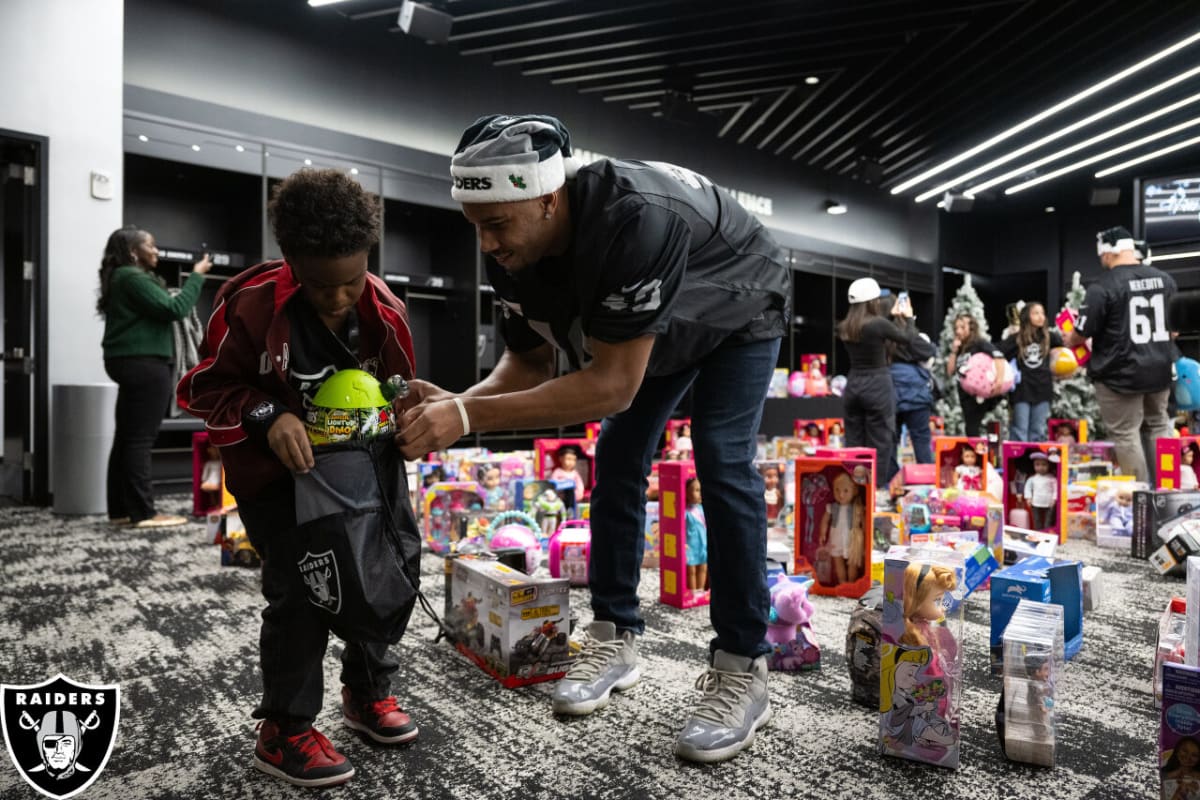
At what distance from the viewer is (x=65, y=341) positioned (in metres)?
4.53

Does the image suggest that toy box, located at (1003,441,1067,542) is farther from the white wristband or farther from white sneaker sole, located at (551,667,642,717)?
the white wristband

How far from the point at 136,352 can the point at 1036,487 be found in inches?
163

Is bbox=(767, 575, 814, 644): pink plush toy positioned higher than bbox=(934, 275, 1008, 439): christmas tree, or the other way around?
bbox=(934, 275, 1008, 439): christmas tree

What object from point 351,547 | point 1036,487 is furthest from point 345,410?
point 1036,487

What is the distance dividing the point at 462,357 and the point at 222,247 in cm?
194

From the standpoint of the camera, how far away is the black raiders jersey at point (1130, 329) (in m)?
3.95

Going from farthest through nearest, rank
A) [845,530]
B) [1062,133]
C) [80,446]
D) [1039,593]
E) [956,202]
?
[956,202], [1062,133], [80,446], [845,530], [1039,593]

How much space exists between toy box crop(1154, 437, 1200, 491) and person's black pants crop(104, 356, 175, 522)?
186 inches

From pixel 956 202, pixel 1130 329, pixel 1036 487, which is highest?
pixel 956 202

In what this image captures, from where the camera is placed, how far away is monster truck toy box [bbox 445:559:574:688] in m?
1.78

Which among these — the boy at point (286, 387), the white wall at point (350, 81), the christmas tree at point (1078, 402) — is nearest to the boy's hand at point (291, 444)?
the boy at point (286, 387)

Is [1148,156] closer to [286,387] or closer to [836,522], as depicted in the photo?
[836,522]

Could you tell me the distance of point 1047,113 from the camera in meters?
8.11

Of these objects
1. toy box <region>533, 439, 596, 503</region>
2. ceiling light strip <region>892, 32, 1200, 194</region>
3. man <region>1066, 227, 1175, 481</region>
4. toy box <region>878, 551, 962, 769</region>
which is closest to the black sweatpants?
man <region>1066, 227, 1175, 481</region>
